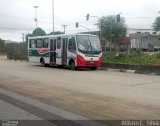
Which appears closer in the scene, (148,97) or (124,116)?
(124,116)

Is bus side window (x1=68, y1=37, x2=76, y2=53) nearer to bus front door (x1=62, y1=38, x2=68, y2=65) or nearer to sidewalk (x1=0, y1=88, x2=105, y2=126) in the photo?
bus front door (x1=62, y1=38, x2=68, y2=65)

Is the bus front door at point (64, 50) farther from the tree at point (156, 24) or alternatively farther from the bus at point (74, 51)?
the tree at point (156, 24)

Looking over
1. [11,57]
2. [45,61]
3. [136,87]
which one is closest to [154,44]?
[11,57]

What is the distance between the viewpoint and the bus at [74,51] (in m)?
27.2

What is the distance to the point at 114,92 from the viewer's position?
14.2 metres

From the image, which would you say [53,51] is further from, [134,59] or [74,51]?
[134,59]

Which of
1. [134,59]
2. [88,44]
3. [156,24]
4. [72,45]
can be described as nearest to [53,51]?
[72,45]

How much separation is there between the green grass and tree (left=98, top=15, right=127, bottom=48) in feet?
187

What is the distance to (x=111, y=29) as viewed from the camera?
88.9 metres

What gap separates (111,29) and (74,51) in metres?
62.2

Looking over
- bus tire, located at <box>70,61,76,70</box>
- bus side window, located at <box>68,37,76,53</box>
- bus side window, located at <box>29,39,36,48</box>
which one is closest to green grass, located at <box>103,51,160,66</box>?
bus tire, located at <box>70,61,76,70</box>

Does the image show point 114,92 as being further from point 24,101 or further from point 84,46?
point 84,46

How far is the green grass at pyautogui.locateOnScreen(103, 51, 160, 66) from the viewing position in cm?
2612

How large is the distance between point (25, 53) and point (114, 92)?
117ft
